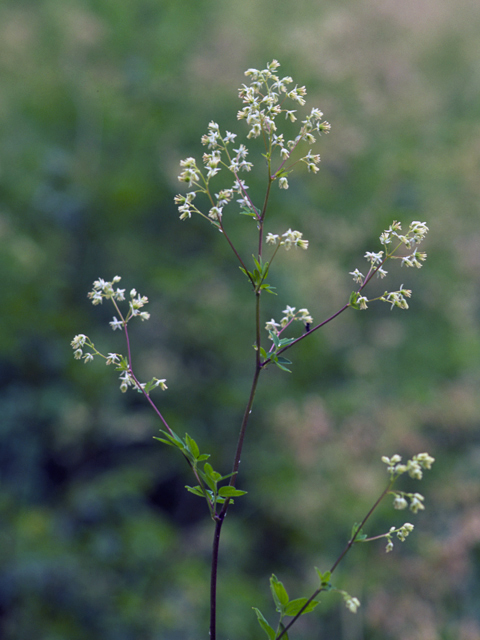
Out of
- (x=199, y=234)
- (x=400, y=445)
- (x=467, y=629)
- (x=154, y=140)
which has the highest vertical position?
(x=154, y=140)

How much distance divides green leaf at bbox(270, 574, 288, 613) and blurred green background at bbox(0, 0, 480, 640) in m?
3.82

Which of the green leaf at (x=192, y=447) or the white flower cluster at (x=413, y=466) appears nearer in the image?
the white flower cluster at (x=413, y=466)

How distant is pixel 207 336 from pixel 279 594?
190 inches

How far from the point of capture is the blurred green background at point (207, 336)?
4.84 meters

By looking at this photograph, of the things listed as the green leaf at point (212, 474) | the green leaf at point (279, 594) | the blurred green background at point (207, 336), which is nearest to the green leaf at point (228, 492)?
the green leaf at point (212, 474)

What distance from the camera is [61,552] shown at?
4.74 meters

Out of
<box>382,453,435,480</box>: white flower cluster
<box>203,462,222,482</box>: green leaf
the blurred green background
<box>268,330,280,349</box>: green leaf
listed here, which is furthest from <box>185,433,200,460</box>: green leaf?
the blurred green background

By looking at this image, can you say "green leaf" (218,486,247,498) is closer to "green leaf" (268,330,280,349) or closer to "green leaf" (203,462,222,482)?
"green leaf" (203,462,222,482)

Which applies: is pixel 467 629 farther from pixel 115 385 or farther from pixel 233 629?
pixel 115 385

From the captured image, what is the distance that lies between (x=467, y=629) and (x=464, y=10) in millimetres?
8396

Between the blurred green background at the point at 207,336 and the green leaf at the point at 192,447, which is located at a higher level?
the blurred green background at the point at 207,336

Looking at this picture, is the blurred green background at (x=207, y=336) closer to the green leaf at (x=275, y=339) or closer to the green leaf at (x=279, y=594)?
the green leaf at (x=279, y=594)

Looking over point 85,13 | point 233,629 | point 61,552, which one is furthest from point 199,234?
point 233,629

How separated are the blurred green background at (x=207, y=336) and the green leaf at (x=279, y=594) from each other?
3.82 metres
